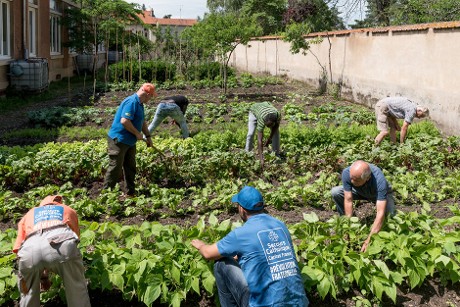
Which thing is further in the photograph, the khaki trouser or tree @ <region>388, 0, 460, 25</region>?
tree @ <region>388, 0, 460, 25</region>

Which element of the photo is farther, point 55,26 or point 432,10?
point 55,26

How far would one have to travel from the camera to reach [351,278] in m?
4.50

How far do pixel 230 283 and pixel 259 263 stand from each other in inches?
15.8

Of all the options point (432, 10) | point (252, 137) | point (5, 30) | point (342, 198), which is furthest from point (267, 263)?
point (432, 10)

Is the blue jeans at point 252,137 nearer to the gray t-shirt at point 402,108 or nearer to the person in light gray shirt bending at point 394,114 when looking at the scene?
the person in light gray shirt bending at point 394,114

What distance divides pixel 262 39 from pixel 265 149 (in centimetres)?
1947

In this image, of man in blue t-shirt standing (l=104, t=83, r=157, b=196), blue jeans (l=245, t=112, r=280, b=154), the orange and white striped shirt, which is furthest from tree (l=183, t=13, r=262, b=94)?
the orange and white striped shirt

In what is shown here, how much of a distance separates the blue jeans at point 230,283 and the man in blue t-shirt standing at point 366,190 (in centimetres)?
143

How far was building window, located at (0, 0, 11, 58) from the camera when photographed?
16656mm

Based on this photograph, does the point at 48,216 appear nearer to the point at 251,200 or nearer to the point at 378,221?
the point at 251,200

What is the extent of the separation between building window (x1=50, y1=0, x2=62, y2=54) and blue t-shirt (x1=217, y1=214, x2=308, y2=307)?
2160cm

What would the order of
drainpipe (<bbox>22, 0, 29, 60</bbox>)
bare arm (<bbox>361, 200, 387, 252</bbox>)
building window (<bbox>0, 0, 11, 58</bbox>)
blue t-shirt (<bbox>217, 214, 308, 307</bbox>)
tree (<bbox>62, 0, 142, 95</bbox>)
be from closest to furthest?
blue t-shirt (<bbox>217, 214, 308, 307</bbox>), bare arm (<bbox>361, 200, 387, 252</bbox>), building window (<bbox>0, 0, 11, 58</bbox>), drainpipe (<bbox>22, 0, 29, 60</bbox>), tree (<bbox>62, 0, 142, 95</bbox>)

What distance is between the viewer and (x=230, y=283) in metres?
4.03

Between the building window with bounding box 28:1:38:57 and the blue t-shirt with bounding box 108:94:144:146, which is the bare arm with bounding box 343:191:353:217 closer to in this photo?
the blue t-shirt with bounding box 108:94:144:146
